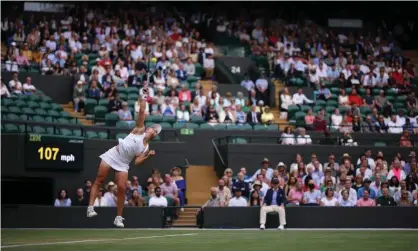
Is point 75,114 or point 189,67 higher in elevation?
point 189,67

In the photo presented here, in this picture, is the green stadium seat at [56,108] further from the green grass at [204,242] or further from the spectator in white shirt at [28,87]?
the green grass at [204,242]

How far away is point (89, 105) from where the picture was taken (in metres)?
31.8

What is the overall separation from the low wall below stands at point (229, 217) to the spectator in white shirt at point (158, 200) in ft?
1.58

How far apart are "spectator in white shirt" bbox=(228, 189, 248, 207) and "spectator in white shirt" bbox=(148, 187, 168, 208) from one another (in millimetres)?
1922

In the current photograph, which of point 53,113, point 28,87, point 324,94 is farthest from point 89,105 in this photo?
point 324,94

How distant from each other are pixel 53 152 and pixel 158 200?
3.40 meters

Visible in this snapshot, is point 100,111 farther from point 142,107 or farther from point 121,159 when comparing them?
point 142,107

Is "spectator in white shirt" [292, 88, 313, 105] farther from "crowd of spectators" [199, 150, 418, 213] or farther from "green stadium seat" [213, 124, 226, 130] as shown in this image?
"crowd of spectators" [199, 150, 418, 213]

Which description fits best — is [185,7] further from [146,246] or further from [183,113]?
[146,246]

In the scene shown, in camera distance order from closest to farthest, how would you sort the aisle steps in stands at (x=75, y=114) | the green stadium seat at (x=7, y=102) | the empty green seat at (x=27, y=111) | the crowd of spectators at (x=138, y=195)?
the crowd of spectators at (x=138, y=195) → the green stadium seat at (x=7, y=102) → the empty green seat at (x=27, y=111) → the aisle steps in stands at (x=75, y=114)

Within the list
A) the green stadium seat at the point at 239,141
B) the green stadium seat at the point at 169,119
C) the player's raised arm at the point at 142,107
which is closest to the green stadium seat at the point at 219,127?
the green stadium seat at the point at 239,141

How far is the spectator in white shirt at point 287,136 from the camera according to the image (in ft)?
103

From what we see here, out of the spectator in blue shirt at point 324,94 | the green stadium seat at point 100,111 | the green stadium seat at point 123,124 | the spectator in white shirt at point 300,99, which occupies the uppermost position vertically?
the spectator in blue shirt at point 324,94

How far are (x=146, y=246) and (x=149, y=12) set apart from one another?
26089 millimetres
